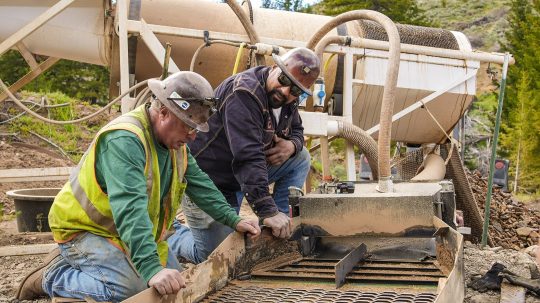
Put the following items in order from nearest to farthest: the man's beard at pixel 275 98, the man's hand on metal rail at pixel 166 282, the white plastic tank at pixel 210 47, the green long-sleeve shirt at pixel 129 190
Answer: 1. the man's hand on metal rail at pixel 166 282
2. the green long-sleeve shirt at pixel 129 190
3. the man's beard at pixel 275 98
4. the white plastic tank at pixel 210 47

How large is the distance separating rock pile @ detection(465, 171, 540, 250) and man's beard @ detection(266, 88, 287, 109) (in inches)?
222

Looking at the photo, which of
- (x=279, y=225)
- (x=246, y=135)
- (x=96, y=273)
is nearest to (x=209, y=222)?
(x=279, y=225)

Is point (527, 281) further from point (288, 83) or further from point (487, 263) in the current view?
point (288, 83)

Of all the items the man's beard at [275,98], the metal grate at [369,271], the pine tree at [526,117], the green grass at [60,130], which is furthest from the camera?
the pine tree at [526,117]

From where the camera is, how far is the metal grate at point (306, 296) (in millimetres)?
3730

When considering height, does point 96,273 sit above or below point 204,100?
below

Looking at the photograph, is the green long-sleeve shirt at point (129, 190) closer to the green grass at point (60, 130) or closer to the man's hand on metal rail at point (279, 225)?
the man's hand on metal rail at point (279, 225)

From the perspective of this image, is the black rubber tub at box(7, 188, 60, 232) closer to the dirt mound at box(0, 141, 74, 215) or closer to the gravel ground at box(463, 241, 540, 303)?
the dirt mound at box(0, 141, 74, 215)

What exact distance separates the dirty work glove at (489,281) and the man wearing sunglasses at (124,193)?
2.68 metres

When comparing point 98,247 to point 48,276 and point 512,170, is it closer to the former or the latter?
point 48,276

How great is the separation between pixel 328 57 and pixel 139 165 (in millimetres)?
4445

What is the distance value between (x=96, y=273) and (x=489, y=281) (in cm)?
313

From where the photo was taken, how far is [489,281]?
17.3 feet

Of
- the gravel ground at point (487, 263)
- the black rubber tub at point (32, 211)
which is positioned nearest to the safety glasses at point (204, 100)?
the gravel ground at point (487, 263)
